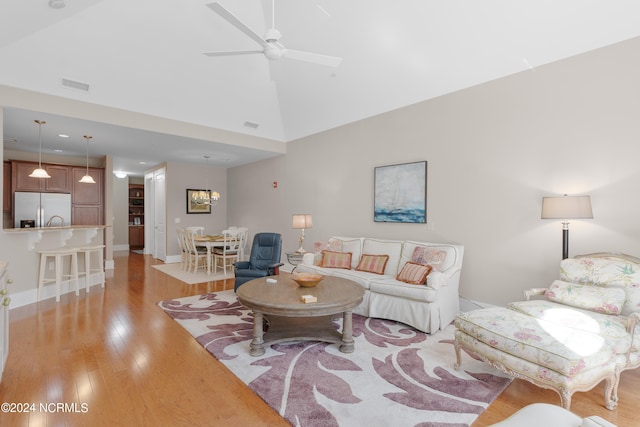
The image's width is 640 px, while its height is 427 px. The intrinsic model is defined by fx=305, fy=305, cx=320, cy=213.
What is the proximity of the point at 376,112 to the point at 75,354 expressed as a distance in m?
4.97

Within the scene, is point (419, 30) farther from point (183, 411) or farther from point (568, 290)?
point (183, 411)

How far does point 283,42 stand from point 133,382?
452 centimetres

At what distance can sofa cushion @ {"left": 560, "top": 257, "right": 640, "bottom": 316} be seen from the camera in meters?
2.60

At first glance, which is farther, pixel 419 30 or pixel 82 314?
pixel 82 314

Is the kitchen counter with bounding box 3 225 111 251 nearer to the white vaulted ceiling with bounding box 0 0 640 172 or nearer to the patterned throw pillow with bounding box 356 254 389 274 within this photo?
the white vaulted ceiling with bounding box 0 0 640 172

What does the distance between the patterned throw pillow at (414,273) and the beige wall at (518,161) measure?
77 cm

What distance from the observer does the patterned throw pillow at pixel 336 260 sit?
466cm

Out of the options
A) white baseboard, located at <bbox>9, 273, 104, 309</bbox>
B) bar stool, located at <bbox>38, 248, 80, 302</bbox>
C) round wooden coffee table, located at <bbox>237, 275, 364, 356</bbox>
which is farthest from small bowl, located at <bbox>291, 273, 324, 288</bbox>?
white baseboard, located at <bbox>9, 273, 104, 309</bbox>

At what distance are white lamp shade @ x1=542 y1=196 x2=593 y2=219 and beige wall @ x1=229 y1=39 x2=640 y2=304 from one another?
0.38m

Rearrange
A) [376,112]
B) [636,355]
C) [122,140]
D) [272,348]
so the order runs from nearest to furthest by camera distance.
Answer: [636,355]
[272,348]
[376,112]
[122,140]

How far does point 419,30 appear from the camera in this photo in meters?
3.64

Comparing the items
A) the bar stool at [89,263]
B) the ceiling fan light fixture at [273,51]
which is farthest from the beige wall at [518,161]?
the bar stool at [89,263]

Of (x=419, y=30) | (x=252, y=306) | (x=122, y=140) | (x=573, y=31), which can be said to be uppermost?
(x=419, y=30)

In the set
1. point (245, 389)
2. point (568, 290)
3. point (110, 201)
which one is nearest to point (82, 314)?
point (245, 389)
